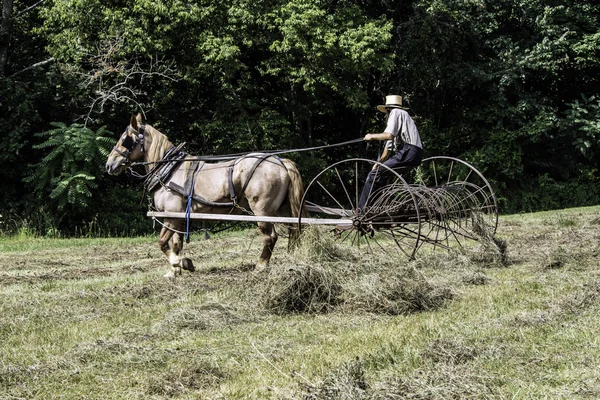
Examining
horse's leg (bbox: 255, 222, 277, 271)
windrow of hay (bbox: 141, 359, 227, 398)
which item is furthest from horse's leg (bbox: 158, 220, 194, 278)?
windrow of hay (bbox: 141, 359, 227, 398)

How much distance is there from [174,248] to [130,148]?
193 cm

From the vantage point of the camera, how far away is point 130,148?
11.6 m

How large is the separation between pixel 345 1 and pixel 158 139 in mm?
12631

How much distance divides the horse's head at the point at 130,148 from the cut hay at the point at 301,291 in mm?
4934

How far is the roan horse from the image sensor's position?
10.5 metres

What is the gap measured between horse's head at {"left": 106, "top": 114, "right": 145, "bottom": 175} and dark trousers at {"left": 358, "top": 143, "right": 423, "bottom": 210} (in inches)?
160

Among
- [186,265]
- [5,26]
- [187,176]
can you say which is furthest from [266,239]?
[5,26]

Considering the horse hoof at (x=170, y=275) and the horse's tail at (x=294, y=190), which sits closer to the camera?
the horse hoof at (x=170, y=275)

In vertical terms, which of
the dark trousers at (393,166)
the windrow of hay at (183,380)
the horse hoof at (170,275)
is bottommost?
the horse hoof at (170,275)

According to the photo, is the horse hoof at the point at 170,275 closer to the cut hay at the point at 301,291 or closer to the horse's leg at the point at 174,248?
the horse's leg at the point at 174,248

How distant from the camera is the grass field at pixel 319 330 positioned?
183 inches

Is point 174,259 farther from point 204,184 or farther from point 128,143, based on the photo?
point 128,143

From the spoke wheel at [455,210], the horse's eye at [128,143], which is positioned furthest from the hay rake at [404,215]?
the horse's eye at [128,143]

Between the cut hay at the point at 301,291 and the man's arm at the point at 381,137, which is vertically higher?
the man's arm at the point at 381,137
